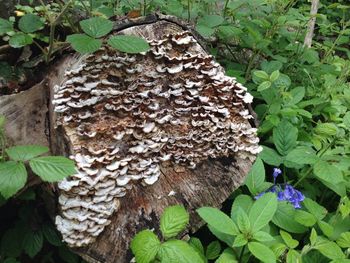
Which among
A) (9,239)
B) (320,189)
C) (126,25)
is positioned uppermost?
(126,25)

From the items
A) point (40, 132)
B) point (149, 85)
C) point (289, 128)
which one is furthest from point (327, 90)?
point (40, 132)

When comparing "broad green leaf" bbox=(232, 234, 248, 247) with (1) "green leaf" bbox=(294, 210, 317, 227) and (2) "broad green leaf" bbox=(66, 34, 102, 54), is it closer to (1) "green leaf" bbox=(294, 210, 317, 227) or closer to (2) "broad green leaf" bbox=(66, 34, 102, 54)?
(1) "green leaf" bbox=(294, 210, 317, 227)

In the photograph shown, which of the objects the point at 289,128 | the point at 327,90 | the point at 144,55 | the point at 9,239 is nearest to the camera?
the point at 144,55

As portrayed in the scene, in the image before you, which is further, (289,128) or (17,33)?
(289,128)

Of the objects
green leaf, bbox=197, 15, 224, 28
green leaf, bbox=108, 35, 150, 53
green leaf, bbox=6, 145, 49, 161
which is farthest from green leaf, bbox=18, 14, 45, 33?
green leaf, bbox=197, 15, 224, 28

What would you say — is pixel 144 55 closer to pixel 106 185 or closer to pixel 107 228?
pixel 106 185

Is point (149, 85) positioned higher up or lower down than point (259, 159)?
higher up
